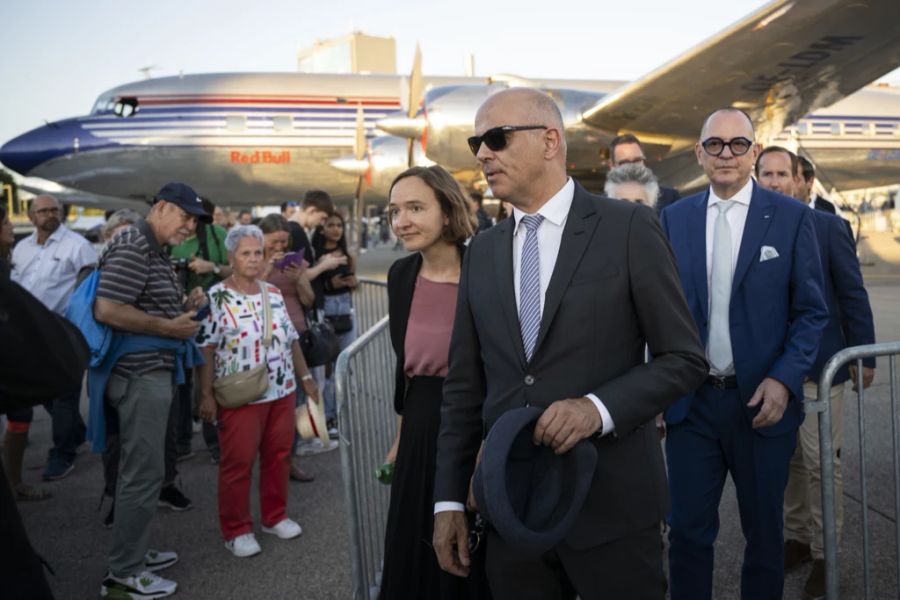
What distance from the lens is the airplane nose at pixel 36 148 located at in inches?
656

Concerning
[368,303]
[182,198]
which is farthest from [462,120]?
[182,198]

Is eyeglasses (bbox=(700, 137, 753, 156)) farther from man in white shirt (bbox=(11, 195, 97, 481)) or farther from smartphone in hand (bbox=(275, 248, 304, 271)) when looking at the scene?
man in white shirt (bbox=(11, 195, 97, 481))

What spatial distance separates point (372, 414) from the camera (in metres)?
3.30

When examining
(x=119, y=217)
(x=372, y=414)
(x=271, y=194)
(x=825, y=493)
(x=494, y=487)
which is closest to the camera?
(x=494, y=487)

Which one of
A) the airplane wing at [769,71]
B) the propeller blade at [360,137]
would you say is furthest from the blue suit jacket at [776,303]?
the propeller blade at [360,137]

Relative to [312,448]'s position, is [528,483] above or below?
above

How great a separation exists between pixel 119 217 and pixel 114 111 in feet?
44.7

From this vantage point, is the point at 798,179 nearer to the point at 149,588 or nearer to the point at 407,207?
the point at 407,207

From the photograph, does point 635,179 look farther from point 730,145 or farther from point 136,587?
point 136,587

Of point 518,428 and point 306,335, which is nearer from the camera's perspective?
point 518,428

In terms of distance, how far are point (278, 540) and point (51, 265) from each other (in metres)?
3.33

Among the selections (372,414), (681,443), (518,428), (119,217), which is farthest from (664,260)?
(119,217)

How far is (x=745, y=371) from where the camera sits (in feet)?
8.09

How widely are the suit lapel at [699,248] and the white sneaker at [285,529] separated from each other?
109 inches
